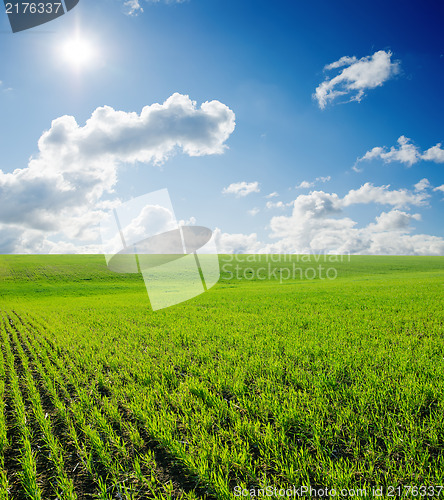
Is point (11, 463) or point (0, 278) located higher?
point (0, 278)

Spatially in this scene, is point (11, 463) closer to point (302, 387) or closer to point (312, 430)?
point (312, 430)

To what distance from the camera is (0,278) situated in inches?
1714

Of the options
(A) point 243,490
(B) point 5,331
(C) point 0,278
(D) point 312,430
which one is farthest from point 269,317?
(C) point 0,278

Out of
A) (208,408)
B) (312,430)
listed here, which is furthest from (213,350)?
(312,430)

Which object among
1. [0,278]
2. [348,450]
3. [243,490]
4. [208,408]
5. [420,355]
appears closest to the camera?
[243,490]

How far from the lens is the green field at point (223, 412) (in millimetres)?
3314

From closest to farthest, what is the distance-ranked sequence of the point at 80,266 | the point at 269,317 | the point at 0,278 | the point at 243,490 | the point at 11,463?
the point at 243,490 < the point at 11,463 < the point at 269,317 < the point at 0,278 < the point at 80,266

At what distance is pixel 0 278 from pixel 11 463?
52.0 meters

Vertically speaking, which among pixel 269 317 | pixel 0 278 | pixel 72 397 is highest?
pixel 0 278

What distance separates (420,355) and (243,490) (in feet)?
19.8

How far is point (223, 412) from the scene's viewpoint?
4.67 m

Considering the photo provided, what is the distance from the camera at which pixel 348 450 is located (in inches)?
141

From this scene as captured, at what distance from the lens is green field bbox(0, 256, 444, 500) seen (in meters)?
3.31

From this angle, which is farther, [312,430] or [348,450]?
[312,430]
